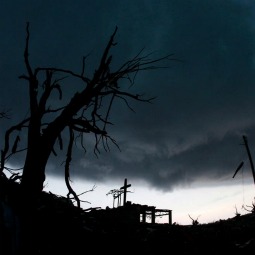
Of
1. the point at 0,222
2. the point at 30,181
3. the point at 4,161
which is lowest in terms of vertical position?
the point at 0,222

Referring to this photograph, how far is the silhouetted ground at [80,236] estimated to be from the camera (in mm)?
5770

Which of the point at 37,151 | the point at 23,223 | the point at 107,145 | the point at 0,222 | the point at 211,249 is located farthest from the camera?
the point at 211,249

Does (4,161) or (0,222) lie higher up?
(4,161)

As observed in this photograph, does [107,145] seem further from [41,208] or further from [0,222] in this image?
[0,222]

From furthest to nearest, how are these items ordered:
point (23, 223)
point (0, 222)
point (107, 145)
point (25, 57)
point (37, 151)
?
point (107, 145) → point (25, 57) → point (37, 151) → point (23, 223) → point (0, 222)

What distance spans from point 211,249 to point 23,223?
5459 millimetres

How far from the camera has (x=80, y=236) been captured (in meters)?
7.34

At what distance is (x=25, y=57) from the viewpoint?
6777 millimetres

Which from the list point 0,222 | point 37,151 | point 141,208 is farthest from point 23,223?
point 141,208

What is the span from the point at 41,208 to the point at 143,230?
3122 millimetres

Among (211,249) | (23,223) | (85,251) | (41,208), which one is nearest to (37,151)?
(23,223)

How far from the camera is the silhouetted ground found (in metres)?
5.77

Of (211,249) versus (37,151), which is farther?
(211,249)

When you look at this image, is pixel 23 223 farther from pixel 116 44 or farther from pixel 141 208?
pixel 141 208
